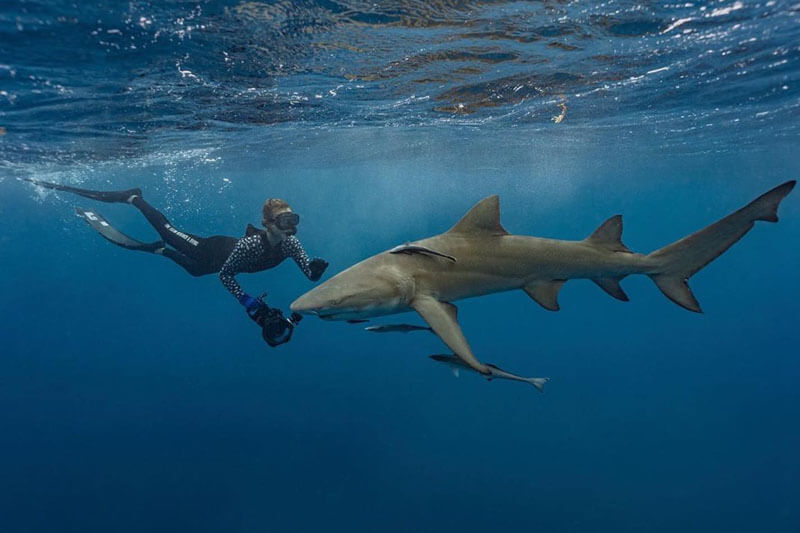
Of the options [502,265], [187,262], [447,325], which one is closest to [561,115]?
[187,262]

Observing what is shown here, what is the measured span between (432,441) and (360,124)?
1446 cm

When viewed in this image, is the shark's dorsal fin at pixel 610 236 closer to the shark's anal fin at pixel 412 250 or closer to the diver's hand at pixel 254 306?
the shark's anal fin at pixel 412 250

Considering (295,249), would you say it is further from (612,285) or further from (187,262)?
(612,285)

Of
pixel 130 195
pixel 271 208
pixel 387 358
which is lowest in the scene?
pixel 387 358

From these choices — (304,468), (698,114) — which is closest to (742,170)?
(698,114)

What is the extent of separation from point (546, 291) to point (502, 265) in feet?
2.10

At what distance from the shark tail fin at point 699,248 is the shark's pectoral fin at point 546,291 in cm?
109

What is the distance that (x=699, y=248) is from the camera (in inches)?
187

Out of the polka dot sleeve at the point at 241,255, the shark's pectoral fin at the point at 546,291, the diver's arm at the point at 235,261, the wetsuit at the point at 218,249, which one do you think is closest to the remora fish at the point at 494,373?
the shark's pectoral fin at the point at 546,291

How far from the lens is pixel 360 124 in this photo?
1952 cm

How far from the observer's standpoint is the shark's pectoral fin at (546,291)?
514cm

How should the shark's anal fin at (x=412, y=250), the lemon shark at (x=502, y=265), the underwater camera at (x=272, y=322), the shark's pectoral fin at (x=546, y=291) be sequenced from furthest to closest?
the underwater camera at (x=272, y=322) < the shark's pectoral fin at (x=546, y=291) < the lemon shark at (x=502, y=265) < the shark's anal fin at (x=412, y=250)

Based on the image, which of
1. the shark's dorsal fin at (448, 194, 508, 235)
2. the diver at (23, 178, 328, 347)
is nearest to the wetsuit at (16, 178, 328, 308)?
the diver at (23, 178, 328, 347)

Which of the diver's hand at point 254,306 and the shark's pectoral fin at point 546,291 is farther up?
the shark's pectoral fin at point 546,291
